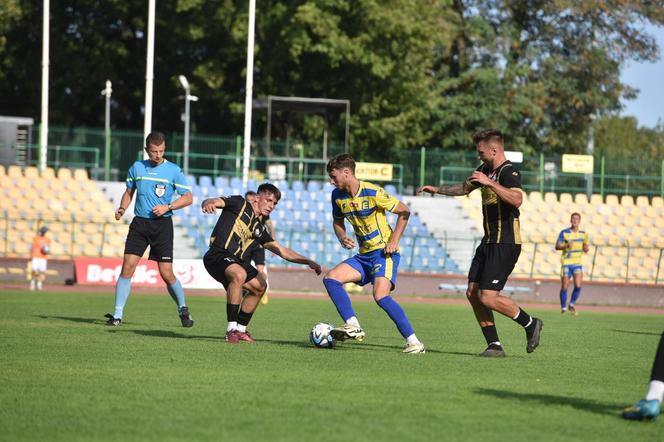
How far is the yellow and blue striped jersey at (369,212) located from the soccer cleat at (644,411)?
4508mm

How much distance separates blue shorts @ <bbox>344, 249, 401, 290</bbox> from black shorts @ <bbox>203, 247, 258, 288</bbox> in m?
1.28

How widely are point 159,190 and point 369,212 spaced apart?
3.59 metres

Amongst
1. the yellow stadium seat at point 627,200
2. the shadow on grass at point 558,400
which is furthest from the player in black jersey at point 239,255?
the yellow stadium seat at point 627,200

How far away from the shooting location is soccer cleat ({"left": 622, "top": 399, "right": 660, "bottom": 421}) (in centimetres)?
Result: 696

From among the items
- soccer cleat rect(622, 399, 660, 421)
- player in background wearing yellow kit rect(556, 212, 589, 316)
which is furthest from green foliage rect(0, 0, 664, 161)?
soccer cleat rect(622, 399, 660, 421)

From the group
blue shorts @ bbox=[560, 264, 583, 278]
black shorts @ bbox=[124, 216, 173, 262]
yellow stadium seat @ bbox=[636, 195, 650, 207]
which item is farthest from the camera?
yellow stadium seat @ bbox=[636, 195, 650, 207]

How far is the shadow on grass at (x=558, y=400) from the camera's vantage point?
25.3 feet

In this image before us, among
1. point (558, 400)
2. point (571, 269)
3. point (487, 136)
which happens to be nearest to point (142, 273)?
point (571, 269)

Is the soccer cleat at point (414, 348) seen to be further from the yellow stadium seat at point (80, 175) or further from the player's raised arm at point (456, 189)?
the yellow stadium seat at point (80, 175)

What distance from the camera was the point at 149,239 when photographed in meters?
14.0

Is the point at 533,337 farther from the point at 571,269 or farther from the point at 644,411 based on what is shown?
the point at 571,269

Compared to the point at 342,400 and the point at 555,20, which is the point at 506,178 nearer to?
the point at 342,400

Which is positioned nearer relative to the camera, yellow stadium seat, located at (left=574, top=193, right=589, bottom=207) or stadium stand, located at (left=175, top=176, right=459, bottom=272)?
stadium stand, located at (left=175, top=176, right=459, bottom=272)

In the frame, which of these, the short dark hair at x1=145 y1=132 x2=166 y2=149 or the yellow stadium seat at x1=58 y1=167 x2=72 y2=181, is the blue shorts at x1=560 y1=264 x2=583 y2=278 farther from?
the yellow stadium seat at x1=58 y1=167 x2=72 y2=181
